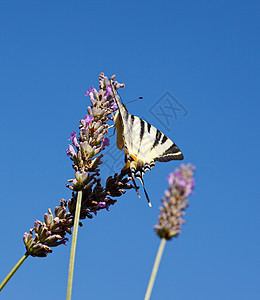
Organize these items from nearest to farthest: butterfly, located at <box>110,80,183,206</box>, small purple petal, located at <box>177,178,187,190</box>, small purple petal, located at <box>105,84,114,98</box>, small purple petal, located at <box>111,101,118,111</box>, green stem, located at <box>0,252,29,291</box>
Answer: small purple petal, located at <box>177,178,187,190</box> < green stem, located at <box>0,252,29,291</box> < small purple petal, located at <box>105,84,114,98</box> < small purple petal, located at <box>111,101,118,111</box> < butterfly, located at <box>110,80,183,206</box>

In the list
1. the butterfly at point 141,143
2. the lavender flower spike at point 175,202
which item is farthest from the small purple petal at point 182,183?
the butterfly at point 141,143

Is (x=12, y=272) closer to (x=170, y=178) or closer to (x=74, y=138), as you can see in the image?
(x=74, y=138)

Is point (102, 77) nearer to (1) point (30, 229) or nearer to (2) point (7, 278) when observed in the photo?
(1) point (30, 229)

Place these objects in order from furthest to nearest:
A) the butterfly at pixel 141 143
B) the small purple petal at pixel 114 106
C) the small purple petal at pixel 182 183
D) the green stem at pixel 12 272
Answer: the butterfly at pixel 141 143 → the small purple petal at pixel 114 106 → the green stem at pixel 12 272 → the small purple petal at pixel 182 183

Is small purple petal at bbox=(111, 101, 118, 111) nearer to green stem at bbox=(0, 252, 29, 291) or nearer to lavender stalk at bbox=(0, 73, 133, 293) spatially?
lavender stalk at bbox=(0, 73, 133, 293)

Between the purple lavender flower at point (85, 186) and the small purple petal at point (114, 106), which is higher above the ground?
the small purple petal at point (114, 106)

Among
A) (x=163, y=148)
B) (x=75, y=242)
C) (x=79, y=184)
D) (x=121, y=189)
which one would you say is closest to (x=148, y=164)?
(x=163, y=148)

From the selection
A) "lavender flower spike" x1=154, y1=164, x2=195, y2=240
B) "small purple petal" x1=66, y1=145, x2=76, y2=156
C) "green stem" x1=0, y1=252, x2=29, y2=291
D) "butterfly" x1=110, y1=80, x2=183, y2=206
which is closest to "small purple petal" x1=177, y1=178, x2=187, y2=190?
"lavender flower spike" x1=154, y1=164, x2=195, y2=240

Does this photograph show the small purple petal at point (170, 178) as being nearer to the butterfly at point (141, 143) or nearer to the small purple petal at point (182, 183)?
the small purple petal at point (182, 183)
